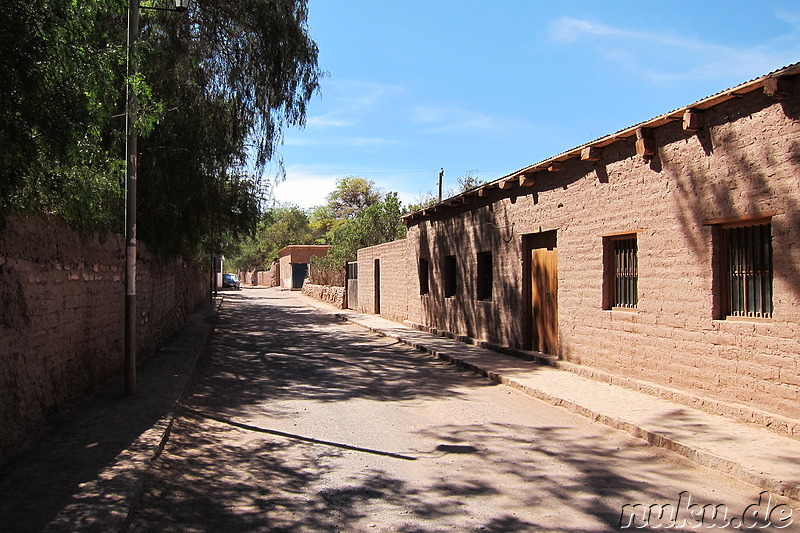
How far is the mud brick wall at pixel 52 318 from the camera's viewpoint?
586 cm

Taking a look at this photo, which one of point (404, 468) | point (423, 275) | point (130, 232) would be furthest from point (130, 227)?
point (423, 275)

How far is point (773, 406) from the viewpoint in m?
6.95

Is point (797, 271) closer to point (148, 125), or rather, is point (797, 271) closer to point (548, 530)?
point (548, 530)

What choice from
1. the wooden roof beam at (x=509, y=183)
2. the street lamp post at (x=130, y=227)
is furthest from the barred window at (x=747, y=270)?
the street lamp post at (x=130, y=227)

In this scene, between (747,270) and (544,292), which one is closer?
(747,270)

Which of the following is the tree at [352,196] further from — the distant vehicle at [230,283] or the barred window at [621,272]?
the barred window at [621,272]

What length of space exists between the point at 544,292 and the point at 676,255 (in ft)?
13.9

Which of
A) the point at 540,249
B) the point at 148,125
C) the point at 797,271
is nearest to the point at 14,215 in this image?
the point at 148,125

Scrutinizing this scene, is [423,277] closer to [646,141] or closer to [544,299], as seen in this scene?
[544,299]

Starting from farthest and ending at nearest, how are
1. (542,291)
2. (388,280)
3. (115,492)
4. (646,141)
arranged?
(388,280) → (542,291) → (646,141) → (115,492)

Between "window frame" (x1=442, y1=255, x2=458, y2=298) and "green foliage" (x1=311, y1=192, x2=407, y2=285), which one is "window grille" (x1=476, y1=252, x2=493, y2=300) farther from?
"green foliage" (x1=311, y1=192, x2=407, y2=285)

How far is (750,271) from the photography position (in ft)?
25.0

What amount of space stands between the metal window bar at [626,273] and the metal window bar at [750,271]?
6.08ft

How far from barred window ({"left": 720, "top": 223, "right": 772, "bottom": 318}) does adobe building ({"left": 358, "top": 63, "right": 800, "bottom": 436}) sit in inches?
0.6
